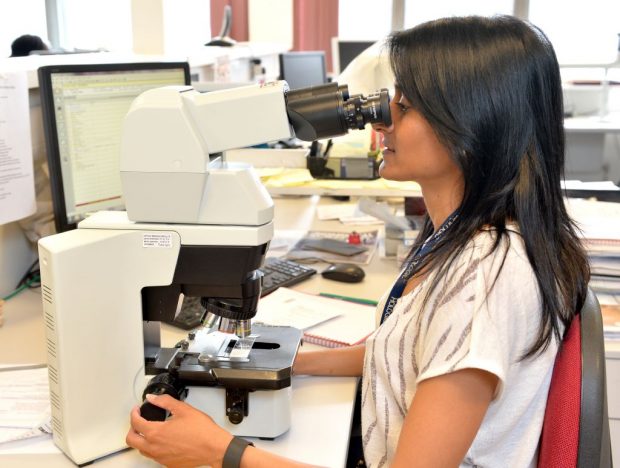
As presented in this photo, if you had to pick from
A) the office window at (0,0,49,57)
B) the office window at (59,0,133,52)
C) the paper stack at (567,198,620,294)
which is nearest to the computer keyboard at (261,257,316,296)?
the paper stack at (567,198,620,294)

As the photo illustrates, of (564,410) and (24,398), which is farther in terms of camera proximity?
(24,398)

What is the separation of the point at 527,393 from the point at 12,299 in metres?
1.07

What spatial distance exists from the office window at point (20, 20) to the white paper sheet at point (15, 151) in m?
3.99

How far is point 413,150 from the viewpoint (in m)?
0.93

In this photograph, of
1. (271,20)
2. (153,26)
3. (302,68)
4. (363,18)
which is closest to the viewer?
(153,26)

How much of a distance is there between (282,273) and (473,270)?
81 centimetres

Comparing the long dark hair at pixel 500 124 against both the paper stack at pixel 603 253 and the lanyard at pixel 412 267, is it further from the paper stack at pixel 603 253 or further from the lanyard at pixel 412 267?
the paper stack at pixel 603 253

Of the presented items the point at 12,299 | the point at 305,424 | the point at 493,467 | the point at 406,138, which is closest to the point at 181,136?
the point at 406,138

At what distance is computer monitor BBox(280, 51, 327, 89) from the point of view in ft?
10.7

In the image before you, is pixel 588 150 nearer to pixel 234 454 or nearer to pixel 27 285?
pixel 27 285

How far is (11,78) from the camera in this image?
53.2 inches

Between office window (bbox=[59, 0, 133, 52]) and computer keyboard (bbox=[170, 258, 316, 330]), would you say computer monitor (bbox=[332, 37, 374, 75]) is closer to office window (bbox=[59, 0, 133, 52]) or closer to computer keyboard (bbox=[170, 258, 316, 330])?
computer keyboard (bbox=[170, 258, 316, 330])

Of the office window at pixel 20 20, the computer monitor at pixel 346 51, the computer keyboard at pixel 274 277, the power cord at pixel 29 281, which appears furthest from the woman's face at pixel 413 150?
the office window at pixel 20 20

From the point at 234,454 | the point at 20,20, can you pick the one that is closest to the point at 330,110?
the point at 234,454
